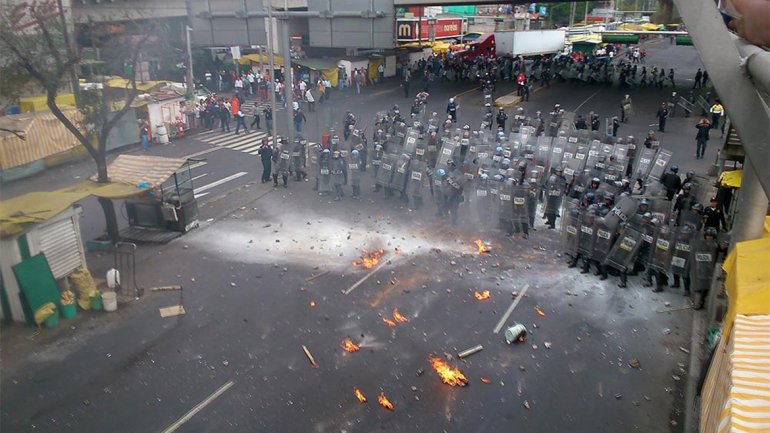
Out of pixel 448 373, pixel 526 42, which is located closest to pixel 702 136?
pixel 448 373

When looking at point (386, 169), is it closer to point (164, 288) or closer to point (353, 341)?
point (164, 288)

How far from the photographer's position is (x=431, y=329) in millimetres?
10336

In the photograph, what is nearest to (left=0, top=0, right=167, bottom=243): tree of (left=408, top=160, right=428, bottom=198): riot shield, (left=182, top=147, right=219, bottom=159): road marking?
(left=182, top=147, right=219, bottom=159): road marking

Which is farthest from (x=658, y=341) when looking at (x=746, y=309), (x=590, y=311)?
(x=746, y=309)

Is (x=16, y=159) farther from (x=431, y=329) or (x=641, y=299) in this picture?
(x=641, y=299)

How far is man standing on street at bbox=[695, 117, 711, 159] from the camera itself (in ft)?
67.2

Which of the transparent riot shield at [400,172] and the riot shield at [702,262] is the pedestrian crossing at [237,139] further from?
the riot shield at [702,262]

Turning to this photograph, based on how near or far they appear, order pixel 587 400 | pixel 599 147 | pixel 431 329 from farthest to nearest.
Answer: pixel 599 147 < pixel 431 329 < pixel 587 400

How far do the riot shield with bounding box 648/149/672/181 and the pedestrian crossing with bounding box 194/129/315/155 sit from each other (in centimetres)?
1345

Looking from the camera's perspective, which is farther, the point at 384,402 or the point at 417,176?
the point at 417,176

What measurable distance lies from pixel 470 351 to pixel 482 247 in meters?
4.53

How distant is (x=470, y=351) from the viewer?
9602mm

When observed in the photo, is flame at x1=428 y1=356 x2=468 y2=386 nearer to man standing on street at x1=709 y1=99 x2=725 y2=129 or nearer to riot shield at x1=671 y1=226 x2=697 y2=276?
riot shield at x1=671 y1=226 x2=697 y2=276

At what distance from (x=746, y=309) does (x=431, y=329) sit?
5.18 m
